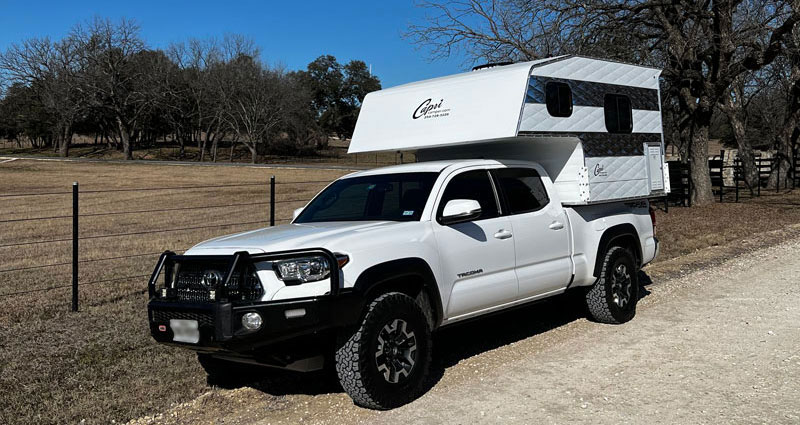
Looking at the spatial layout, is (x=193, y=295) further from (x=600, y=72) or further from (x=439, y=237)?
(x=600, y=72)

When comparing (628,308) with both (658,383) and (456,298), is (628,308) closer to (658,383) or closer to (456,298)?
(658,383)

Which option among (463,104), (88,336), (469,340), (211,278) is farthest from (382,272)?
(88,336)

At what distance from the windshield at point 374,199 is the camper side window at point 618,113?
268 cm

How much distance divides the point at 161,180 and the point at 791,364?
3793 centimetres

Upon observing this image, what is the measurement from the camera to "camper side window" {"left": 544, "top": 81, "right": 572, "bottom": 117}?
274 inches

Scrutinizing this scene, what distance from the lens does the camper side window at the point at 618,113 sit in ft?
25.4

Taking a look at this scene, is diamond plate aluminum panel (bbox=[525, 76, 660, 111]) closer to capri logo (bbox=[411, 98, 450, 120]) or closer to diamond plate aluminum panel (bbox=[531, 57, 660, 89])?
diamond plate aluminum panel (bbox=[531, 57, 660, 89])

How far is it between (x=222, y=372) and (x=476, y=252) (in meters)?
2.34

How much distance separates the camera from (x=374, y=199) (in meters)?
6.27

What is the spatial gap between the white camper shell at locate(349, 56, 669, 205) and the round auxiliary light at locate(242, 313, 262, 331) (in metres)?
3.07

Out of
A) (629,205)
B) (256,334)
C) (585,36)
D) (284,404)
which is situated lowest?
(284,404)

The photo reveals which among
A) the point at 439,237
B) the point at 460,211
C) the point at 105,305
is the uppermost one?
the point at 460,211

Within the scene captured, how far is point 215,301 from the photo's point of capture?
464cm

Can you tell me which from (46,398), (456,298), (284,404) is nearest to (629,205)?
(456,298)
